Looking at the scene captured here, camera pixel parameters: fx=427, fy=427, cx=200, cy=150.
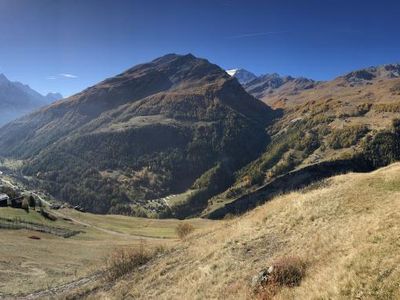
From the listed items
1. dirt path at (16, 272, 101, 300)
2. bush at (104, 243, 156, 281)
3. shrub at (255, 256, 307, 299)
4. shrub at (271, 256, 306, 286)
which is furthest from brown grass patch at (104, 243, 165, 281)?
shrub at (271, 256, 306, 286)

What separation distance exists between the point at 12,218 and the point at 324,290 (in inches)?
3759

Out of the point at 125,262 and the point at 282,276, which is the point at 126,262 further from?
the point at 282,276

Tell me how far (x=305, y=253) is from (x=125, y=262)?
63.4ft

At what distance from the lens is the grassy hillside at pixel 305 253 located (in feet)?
53.8

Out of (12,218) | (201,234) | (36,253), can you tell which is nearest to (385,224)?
(201,234)

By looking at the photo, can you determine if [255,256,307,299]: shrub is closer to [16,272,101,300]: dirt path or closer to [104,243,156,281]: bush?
[104,243,156,281]: bush

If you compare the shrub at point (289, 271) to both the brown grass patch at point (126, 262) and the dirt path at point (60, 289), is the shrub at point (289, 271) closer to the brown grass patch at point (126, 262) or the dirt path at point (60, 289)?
the brown grass patch at point (126, 262)

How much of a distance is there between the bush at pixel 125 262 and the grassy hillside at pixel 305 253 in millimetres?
2447

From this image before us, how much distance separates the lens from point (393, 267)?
15812 mm

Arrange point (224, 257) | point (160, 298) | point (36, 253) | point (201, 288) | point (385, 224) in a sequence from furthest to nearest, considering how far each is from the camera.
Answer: point (36, 253), point (224, 257), point (160, 298), point (201, 288), point (385, 224)

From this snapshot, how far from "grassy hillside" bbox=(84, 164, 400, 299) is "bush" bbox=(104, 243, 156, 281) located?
96.4 inches

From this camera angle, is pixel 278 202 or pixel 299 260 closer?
pixel 299 260

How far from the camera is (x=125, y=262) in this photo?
36594 mm

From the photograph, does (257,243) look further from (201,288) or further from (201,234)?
(201,234)
